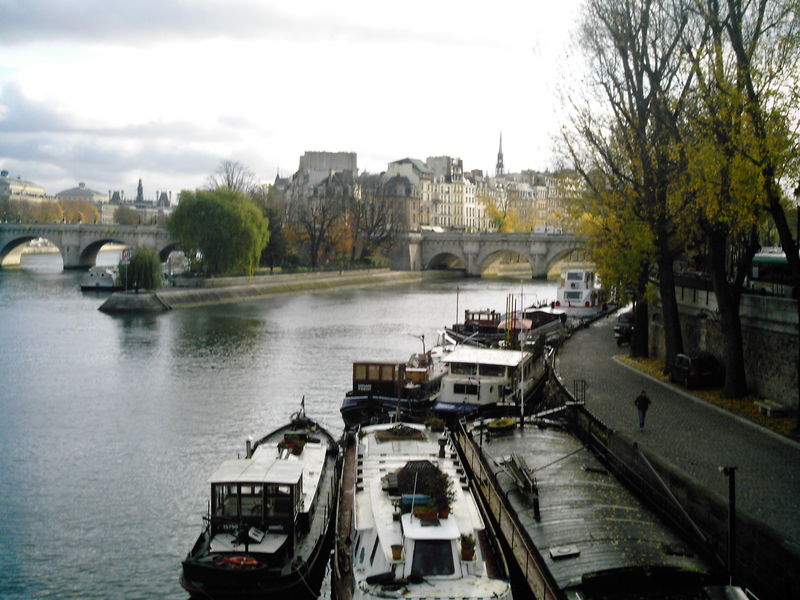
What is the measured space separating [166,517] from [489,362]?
10.8 meters

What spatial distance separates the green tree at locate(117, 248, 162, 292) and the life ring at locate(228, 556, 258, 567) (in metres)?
50.6

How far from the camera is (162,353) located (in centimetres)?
4147

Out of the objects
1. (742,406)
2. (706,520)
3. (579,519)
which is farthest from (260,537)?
(742,406)

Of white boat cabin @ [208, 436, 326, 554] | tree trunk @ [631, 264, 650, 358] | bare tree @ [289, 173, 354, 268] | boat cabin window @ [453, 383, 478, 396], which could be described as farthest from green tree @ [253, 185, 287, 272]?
white boat cabin @ [208, 436, 326, 554]

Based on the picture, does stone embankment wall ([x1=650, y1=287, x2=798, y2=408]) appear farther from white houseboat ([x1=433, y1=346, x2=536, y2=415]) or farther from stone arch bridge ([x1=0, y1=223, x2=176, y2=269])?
stone arch bridge ([x1=0, y1=223, x2=176, y2=269])

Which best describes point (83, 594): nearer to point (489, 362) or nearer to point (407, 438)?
→ point (407, 438)

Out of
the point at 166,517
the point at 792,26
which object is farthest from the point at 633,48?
the point at 166,517

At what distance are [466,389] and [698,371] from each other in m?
6.58

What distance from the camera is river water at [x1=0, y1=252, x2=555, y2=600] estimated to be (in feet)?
57.3

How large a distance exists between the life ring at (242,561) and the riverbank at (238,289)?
4653 cm

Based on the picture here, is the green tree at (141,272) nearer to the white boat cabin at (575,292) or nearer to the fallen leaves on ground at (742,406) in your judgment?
the white boat cabin at (575,292)

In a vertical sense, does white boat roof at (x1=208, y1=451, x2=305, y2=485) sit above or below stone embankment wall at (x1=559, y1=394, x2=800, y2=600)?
above

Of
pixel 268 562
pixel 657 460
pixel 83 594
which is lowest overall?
pixel 83 594

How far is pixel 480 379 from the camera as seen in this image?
25641 mm
